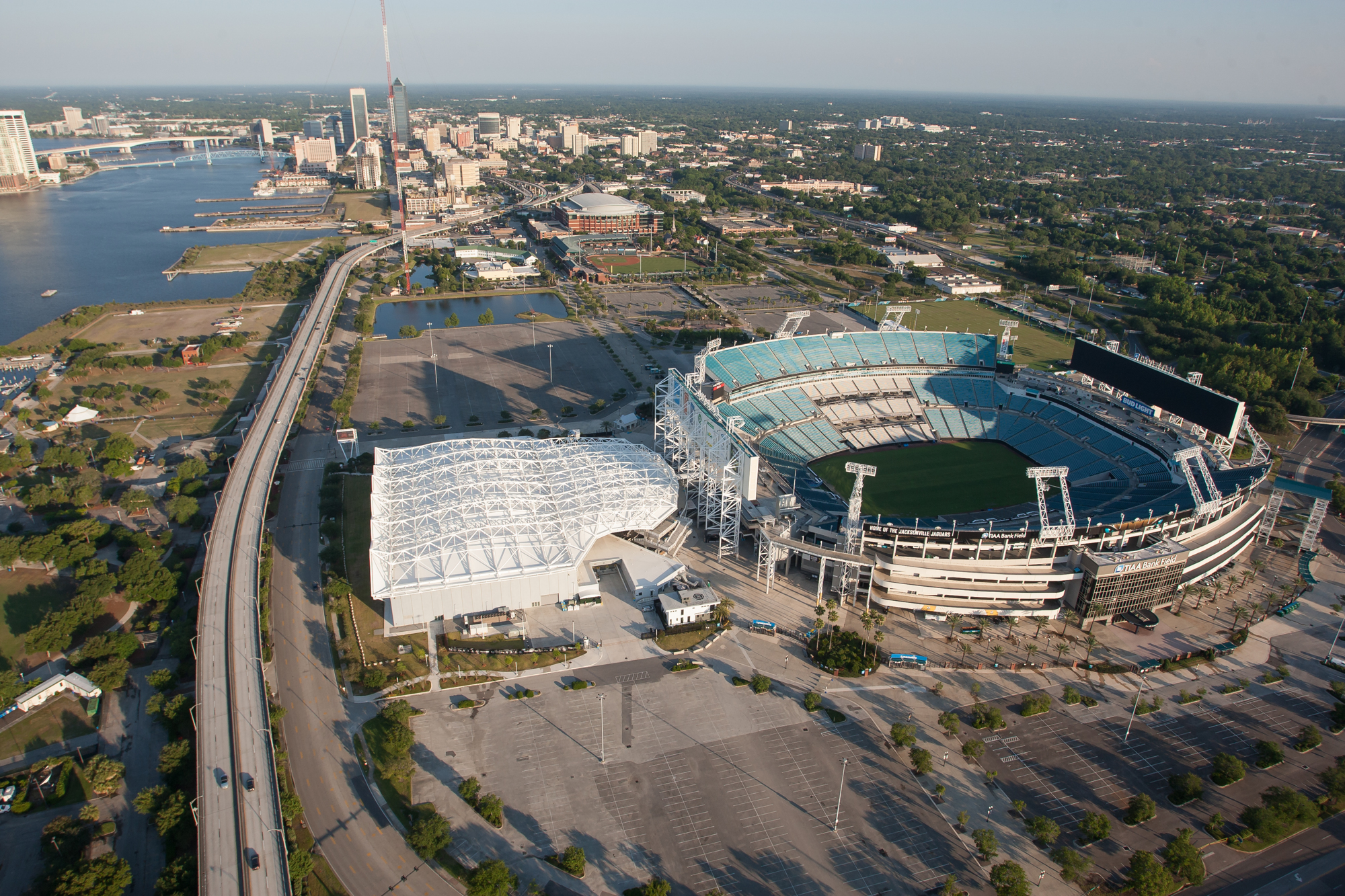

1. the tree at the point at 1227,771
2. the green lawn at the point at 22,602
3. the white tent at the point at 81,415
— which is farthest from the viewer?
the white tent at the point at 81,415

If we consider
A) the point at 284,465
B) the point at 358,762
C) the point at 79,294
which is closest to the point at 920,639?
the point at 358,762

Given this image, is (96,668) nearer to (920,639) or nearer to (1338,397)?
(920,639)

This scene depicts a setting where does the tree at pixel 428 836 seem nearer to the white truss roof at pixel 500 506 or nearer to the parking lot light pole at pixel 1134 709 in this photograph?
the white truss roof at pixel 500 506

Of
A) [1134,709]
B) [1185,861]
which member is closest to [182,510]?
[1134,709]

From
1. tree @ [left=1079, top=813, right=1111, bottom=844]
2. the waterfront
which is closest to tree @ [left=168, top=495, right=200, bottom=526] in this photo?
tree @ [left=1079, top=813, right=1111, bottom=844]

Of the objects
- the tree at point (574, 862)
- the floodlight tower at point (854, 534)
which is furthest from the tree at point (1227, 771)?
the tree at point (574, 862)

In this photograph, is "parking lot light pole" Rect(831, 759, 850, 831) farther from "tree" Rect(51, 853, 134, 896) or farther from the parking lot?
"tree" Rect(51, 853, 134, 896)
